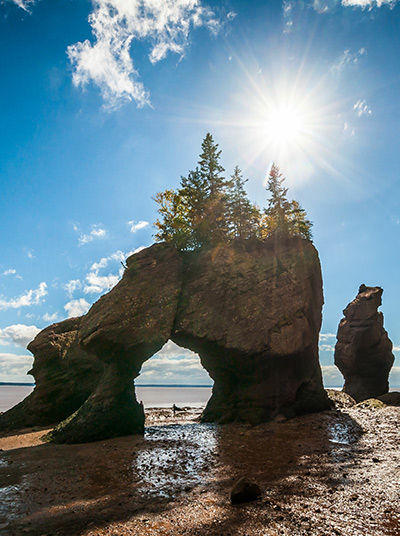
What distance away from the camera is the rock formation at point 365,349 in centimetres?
5181

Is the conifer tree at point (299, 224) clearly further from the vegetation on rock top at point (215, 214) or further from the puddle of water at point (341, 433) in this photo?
the puddle of water at point (341, 433)

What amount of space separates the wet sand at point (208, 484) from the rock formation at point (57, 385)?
10.4 m

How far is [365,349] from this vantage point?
52.5 metres

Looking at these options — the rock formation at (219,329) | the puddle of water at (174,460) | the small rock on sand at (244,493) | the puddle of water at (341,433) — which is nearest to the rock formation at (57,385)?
the rock formation at (219,329)

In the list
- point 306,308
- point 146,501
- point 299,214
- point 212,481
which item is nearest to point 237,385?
point 306,308

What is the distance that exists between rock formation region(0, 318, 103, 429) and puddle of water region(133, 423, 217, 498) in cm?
1125

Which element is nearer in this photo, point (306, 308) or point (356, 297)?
point (306, 308)

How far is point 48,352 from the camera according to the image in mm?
32500

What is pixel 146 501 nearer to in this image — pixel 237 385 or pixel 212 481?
pixel 212 481

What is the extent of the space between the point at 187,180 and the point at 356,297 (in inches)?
1482

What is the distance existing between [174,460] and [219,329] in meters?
11.5

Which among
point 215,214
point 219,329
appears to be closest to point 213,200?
point 215,214

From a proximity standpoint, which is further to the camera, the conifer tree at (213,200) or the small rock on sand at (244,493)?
the conifer tree at (213,200)

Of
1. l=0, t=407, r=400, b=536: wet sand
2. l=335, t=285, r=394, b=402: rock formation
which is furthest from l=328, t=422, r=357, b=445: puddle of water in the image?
l=335, t=285, r=394, b=402: rock formation
